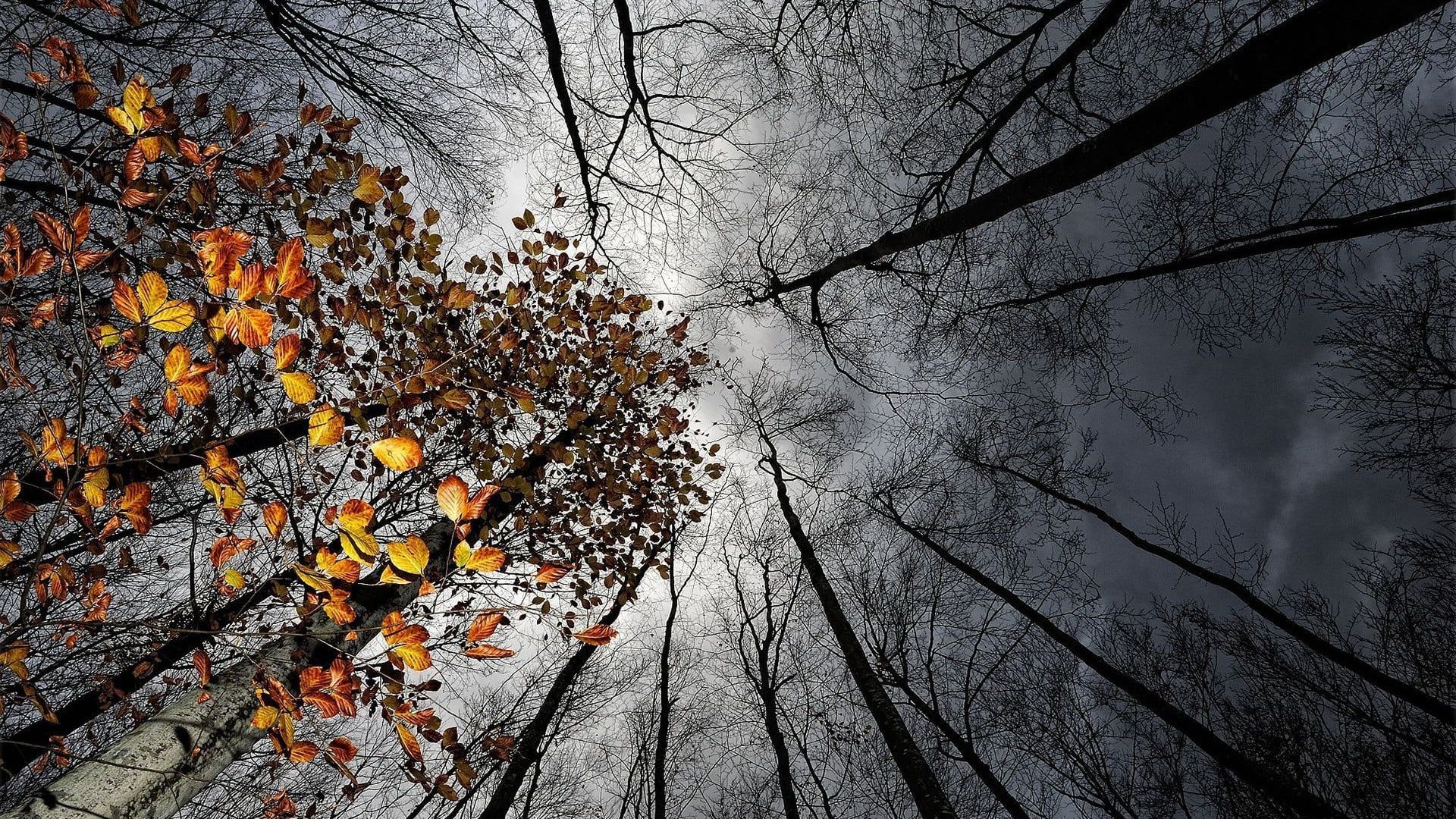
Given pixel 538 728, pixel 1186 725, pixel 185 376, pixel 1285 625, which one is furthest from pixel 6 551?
pixel 1285 625

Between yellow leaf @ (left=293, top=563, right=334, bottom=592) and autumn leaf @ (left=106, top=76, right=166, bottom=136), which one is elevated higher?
autumn leaf @ (left=106, top=76, right=166, bottom=136)

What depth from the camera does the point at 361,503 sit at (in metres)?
3.01

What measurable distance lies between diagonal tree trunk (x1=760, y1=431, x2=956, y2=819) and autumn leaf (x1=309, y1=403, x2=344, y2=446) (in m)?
4.79

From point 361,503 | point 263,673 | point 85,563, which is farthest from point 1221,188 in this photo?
point 85,563

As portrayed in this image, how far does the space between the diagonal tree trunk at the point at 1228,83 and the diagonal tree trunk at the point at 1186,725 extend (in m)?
5.12

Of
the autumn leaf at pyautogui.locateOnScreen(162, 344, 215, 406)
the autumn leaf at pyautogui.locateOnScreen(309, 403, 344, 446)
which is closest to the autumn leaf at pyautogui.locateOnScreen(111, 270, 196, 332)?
the autumn leaf at pyautogui.locateOnScreen(162, 344, 215, 406)

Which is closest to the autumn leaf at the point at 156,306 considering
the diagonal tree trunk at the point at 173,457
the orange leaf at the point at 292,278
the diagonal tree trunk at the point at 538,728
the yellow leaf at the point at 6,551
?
the orange leaf at the point at 292,278

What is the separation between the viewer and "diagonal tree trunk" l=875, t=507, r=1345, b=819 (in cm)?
415

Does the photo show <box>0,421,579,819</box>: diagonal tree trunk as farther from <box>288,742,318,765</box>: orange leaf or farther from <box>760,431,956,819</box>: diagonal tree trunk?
<box>760,431,956,819</box>: diagonal tree trunk

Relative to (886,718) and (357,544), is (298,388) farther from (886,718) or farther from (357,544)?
(886,718)

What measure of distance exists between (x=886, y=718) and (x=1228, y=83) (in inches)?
202

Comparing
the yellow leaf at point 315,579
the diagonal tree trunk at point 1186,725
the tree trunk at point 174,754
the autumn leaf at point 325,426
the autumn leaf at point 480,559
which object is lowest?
the diagonal tree trunk at point 1186,725

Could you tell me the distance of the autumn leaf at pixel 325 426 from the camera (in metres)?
2.95

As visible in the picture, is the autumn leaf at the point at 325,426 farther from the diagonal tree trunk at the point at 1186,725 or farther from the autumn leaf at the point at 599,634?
the diagonal tree trunk at the point at 1186,725
